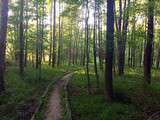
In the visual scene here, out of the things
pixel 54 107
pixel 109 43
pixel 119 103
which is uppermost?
pixel 109 43

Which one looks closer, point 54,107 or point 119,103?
point 54,107

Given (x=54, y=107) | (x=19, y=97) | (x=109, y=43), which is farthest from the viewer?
(x=19, y=97)

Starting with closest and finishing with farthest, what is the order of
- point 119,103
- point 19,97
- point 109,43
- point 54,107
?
point 54,107
point 119,103
point 109,43
point 19,97

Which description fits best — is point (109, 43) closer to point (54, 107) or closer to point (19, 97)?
point (54, 107)

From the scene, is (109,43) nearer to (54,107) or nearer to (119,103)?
(119,103)

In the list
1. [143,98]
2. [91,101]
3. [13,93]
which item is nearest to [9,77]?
[13,93]

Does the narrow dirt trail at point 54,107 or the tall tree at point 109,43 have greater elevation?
the tall tree at point 109,43

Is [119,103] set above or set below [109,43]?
below

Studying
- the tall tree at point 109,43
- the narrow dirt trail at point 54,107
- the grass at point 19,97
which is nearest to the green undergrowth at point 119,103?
the tall tree at point 109,43

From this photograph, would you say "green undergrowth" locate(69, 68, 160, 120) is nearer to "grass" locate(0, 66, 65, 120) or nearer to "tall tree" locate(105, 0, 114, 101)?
"tall tree" locate(105, 0, 114, 101)

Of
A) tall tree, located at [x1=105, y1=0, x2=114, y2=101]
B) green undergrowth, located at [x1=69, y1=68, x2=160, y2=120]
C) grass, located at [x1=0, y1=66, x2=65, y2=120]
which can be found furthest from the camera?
tall tree, located at [x1=105, y1=0, x2=114, y2=101]

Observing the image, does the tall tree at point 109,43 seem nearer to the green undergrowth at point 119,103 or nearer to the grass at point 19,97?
the green undergrowth at point 119,103

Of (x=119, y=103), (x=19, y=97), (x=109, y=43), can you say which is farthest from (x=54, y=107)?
(x=109, y=43)

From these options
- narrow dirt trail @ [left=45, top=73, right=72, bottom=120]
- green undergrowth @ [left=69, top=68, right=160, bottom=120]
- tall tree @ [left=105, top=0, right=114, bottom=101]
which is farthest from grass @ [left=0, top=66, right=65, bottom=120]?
tall tree @ [left=105, top=0, right=114, bottom=101]
